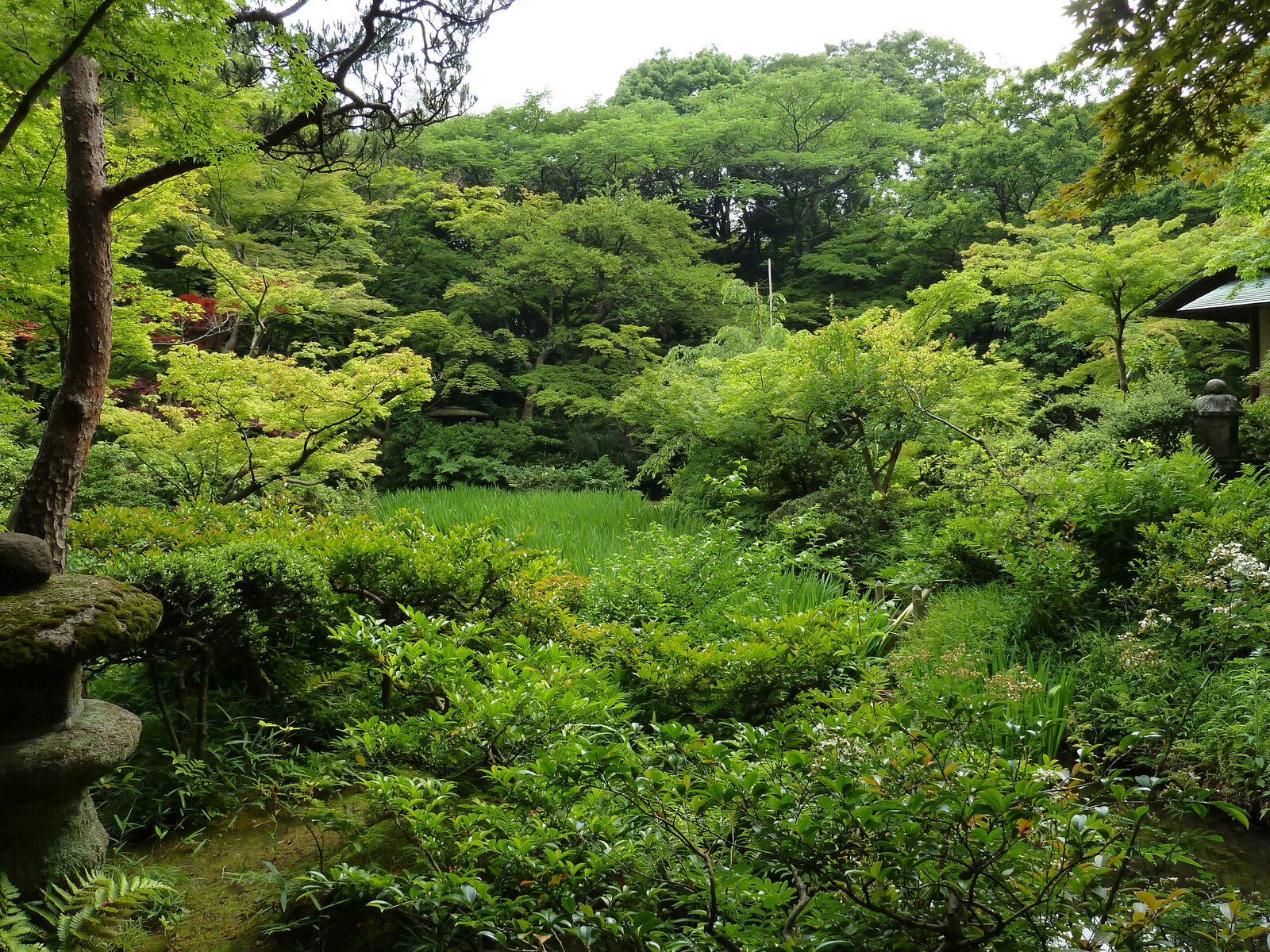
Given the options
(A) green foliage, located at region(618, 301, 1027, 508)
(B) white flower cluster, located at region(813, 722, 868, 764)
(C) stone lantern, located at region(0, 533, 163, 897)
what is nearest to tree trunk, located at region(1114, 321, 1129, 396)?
(A) green foliage, located at region(618, 301, 1027, 508)

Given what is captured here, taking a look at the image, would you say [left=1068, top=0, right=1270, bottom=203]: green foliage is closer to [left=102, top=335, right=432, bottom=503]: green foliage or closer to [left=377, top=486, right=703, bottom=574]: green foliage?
[left=377, top=486, right=703, bottom=574]: green foliage

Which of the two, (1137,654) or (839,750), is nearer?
(839,750)

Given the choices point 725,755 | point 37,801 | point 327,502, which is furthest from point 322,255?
point 725,755

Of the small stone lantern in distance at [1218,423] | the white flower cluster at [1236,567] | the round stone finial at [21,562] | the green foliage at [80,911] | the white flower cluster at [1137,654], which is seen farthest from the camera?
the small stone lantern in distance at [1218,423]

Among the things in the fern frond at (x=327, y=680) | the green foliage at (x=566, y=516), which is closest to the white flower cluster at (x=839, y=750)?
the fern frond at (x=327, y=680)

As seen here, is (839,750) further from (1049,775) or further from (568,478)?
(568,478)

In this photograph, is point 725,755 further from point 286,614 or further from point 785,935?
point 286,614

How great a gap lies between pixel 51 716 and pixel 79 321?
201cm

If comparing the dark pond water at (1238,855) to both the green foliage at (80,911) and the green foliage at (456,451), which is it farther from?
the green foliage at (456,451)

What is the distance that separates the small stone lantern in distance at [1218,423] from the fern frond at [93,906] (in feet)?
24.9

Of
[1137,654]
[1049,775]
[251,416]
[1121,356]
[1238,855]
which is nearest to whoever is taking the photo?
[1049,775]

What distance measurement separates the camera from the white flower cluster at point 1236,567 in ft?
7.70

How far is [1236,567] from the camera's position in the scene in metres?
2.39

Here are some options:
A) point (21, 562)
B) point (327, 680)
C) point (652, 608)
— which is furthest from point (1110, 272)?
point (21, 562)
